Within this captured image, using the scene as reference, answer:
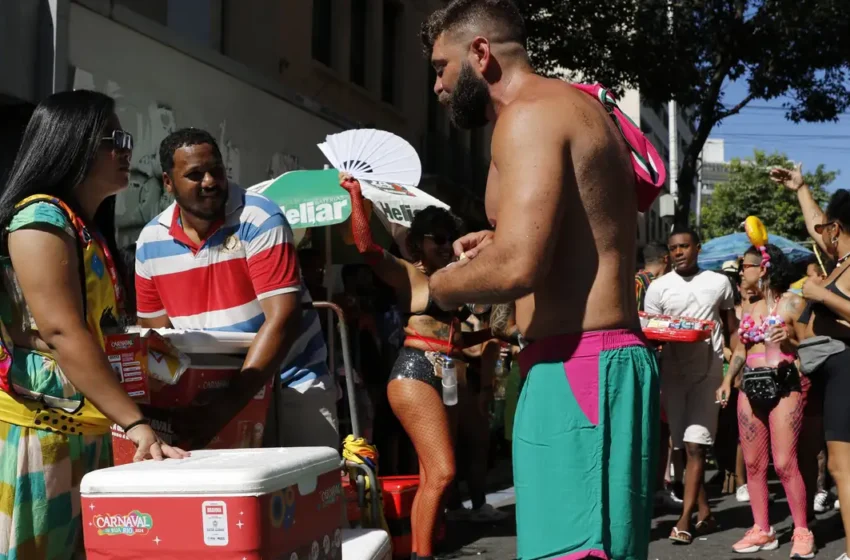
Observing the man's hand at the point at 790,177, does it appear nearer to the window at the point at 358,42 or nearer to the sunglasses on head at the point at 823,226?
the sunglasses on head at the point at 823,226

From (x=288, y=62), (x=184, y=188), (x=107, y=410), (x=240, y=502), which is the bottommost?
(x=240, y=502)

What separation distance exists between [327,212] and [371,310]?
259 cm

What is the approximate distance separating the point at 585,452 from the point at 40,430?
1.40m

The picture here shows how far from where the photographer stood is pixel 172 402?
10.9 ft

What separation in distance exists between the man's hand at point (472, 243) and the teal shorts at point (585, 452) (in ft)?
0.98

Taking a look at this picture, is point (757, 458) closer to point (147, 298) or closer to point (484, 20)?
point (147, 298)

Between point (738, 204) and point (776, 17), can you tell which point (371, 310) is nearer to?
point (776, 17)

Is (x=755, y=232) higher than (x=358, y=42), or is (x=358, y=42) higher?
(x=358, y=42)

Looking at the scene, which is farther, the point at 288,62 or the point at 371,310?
the point at 288,62

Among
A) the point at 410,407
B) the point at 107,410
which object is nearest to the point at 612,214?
the point at 107,410

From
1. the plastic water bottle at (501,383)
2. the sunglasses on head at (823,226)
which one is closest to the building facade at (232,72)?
the plastic water bottle at (501,383)

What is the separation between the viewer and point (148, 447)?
2938 millimetres

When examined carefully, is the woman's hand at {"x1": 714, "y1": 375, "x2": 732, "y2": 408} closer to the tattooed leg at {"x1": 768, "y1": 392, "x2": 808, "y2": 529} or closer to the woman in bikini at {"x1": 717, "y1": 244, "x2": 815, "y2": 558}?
the woman in bikini at {"x1": 717, "y1": 244, "x2": 815, "y2": 558}

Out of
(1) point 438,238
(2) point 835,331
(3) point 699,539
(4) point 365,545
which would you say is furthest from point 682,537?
(4) point 365,545
